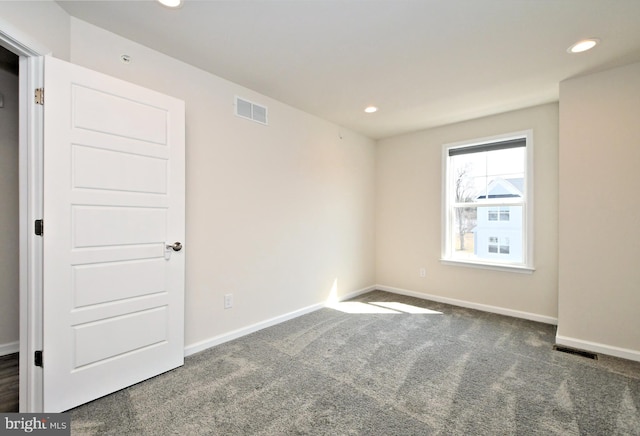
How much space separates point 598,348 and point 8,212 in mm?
5484

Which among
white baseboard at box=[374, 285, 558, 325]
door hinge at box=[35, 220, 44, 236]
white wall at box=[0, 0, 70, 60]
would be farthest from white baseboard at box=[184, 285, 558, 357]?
white wall at box=[0, 0, 70, 60]

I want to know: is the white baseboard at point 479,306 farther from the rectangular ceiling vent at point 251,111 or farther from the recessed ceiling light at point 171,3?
the recessed ceiling light at point 171,3

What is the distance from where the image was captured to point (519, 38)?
221 cm

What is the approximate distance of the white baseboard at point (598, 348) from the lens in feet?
8.48

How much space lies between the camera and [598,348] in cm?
272

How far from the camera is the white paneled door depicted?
1810mm

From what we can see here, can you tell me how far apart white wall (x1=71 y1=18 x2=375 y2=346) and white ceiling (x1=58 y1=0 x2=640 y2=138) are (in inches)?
8.4

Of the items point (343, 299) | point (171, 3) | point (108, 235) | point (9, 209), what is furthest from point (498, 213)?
point (9, 209)

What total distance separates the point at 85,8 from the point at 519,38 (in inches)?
119

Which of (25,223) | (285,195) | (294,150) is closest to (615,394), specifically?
(285,195)

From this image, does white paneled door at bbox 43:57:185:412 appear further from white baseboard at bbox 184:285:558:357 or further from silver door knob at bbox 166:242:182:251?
white baseboard at bbox 184:285:558:357

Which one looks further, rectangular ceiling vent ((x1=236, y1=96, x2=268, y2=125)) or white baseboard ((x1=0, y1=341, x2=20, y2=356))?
rectangular ceiling vent ((x1=236, y1=96, x2=268, y2=125))

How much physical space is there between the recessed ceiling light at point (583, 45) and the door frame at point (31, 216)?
12.1 ft

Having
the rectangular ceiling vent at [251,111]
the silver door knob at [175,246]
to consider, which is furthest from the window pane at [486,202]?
the silver door knob at [175,246]
